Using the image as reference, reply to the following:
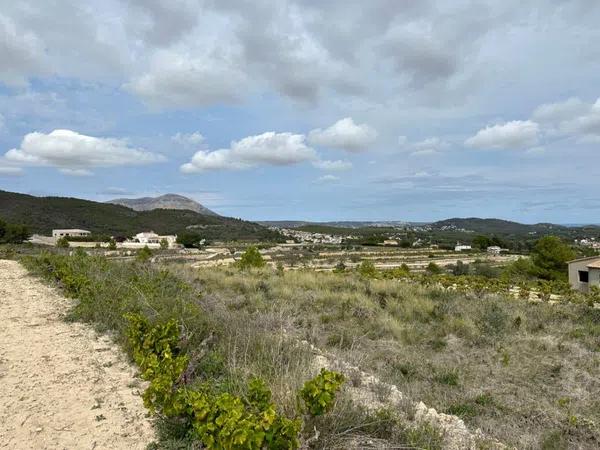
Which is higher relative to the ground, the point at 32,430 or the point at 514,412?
the point at 32,430

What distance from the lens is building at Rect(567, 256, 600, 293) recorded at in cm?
2759

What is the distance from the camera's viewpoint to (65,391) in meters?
4.46

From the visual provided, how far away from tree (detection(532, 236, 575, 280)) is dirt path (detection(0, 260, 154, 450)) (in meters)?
34.7

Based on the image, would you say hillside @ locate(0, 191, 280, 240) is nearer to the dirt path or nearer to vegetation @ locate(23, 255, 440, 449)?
the dirt path

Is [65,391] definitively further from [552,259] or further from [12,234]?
[12,234]

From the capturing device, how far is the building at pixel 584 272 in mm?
27594

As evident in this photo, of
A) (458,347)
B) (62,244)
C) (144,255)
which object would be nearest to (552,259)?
(144,255)

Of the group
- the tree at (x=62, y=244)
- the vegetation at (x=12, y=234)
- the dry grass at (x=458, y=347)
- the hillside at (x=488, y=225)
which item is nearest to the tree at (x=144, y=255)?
the tree at (x=62, y=244)

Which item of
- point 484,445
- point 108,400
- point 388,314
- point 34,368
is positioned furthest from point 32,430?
point 388,314

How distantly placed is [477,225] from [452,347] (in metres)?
185

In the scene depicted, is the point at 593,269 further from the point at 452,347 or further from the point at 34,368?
the point at 34,368

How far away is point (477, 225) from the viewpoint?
178m

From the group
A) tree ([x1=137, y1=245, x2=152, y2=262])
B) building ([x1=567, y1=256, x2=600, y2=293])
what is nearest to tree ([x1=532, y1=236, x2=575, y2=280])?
building ([x1=567, y1=256, x2=600, y2=293])

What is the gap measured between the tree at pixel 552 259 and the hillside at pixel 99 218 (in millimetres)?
69265
